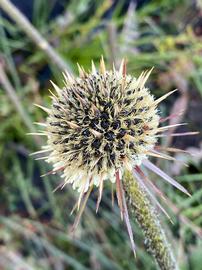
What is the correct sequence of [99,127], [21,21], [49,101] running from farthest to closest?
[49,101]
[21,21]
[99,127]

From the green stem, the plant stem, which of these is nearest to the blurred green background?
the plant stem

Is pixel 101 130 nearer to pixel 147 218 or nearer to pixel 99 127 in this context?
pixel 99 127

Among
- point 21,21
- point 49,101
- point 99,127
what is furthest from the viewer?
point 49,101

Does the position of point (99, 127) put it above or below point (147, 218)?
above

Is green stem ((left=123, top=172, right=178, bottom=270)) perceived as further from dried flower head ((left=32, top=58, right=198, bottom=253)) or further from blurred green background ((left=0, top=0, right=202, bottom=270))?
blurred green background ((left=0, top=0, right=202, bottom=270))

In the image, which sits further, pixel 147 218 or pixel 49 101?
pixel 49 101

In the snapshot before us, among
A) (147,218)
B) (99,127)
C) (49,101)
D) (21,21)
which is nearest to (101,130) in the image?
(99,127)

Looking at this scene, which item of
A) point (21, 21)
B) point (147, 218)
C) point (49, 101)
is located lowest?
point (147, 218)

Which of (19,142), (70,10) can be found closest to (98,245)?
(19,142)
